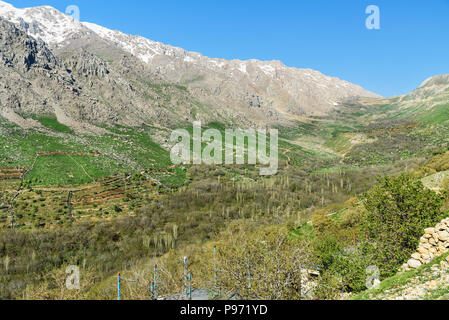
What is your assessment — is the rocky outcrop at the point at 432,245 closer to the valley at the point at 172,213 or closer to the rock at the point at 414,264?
the rock at the point at 414,264

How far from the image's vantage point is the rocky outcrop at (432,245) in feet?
52.4

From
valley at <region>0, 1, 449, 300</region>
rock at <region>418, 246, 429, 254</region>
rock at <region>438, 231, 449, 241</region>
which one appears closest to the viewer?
rock at <region>438, 231, 449, 241</region>

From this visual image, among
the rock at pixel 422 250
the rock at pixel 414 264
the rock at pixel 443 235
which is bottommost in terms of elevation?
the rock at pixel 414 264

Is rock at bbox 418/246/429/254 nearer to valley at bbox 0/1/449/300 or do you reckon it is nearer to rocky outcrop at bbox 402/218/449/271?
rocky outcrop at bbox 402/218/449/271

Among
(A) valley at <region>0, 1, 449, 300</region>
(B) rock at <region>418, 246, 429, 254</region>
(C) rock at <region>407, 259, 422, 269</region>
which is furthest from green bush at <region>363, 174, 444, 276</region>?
(B) rock at <region>418, 246, 429, 254</region>

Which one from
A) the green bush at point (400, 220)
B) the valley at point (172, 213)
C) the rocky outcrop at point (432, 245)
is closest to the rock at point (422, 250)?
the rocky outcrop at point (432, 245)

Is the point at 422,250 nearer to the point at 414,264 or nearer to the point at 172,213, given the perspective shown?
the point at 414,264

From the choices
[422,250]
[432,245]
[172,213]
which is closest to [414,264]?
[422,250]

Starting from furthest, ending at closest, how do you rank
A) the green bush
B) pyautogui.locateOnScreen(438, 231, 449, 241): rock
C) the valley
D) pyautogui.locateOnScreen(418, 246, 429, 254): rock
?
the green bush → the valley → pyautogui.locateOnScreen(418, 246, 429, 254): rock → pyautogui.locateOnScreen(438, 231, 449, 241): rock

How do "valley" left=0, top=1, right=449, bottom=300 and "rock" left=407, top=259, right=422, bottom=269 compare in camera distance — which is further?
"valley" left=0, top=1, right=449, bottom=300

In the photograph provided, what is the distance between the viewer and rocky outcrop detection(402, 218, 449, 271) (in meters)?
16.0

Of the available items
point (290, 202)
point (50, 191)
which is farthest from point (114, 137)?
point (290, 202)

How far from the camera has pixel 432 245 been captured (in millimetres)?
16719
